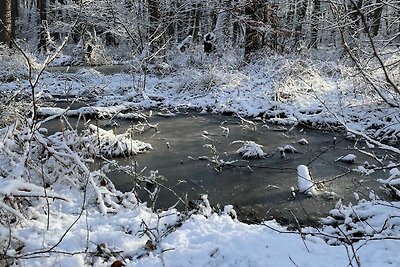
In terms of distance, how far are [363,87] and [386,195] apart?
5.41 m

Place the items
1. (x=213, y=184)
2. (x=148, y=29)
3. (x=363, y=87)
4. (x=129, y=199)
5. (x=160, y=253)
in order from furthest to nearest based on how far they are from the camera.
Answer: (x=148, y=29), (x=363, y=87), (x=213, y=184), (x=129, y=199), (x=160, y=253)

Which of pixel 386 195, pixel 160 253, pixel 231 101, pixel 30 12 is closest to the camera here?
pixel 160 253

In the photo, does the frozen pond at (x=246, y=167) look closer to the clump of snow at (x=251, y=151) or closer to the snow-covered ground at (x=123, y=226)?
the clump of snow at (x=251, y=151)

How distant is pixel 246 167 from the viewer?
6418mm

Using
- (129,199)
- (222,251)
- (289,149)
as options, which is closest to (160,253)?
(222,251)

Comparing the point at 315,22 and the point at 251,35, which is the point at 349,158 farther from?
the point at 251,35

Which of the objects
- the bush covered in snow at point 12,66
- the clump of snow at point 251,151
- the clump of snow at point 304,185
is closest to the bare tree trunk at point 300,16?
the bush covered in snow at point 12,66

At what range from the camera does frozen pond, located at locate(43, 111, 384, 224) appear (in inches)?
202

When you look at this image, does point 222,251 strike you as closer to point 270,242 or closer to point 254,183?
point 270,242

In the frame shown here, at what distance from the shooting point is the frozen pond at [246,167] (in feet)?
16.8

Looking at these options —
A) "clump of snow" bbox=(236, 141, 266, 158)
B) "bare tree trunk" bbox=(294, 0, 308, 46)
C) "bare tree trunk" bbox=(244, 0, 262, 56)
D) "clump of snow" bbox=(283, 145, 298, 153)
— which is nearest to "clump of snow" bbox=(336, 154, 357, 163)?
"clump of snow" bbox=(283, 145, 298, 153)

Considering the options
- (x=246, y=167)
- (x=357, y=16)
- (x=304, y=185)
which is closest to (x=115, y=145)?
(x=246, y=167)

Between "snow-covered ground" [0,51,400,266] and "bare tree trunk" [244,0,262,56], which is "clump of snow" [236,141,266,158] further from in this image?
"bare tree trunk" [244,0,262,56]

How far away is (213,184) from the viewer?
226 inches
